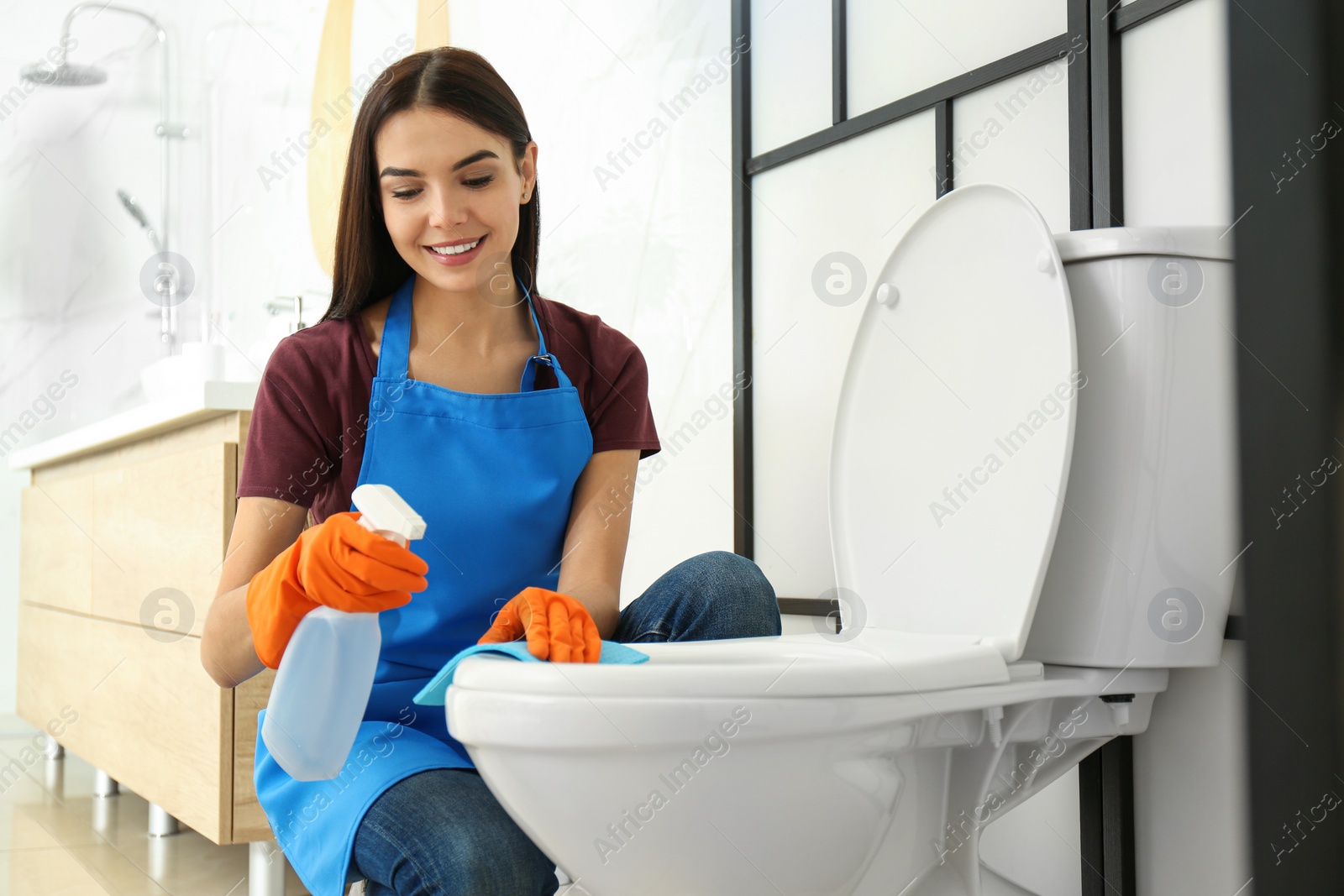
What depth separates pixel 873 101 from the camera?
1.38 meters

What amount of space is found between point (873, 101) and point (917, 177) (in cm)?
15

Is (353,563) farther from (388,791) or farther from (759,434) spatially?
(759,434)

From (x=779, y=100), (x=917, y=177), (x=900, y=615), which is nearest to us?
(x=900, y=615)

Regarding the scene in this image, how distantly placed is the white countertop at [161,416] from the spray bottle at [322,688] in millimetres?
479

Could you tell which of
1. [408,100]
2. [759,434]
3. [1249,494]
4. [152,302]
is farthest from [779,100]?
[152,302]

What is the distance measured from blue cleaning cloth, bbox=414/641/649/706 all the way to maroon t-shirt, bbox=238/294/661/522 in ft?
0.68

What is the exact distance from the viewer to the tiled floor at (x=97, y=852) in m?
1.36

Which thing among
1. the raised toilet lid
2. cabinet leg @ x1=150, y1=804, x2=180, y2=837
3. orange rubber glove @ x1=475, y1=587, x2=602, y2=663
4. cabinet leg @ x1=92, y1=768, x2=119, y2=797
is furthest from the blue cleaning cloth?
cabinet leg @ x1=92, y1=768, x2=119, y2=797

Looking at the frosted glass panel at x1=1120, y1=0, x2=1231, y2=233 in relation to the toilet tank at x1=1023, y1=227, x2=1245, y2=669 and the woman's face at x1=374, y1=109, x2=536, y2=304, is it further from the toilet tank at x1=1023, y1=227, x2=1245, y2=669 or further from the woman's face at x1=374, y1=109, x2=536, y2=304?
the woman's face at x1=374, y1=109, x2=536, y2=304

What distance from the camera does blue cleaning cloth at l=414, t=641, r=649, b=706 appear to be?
2.36 feet

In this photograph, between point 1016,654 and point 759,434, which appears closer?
point 1016,654

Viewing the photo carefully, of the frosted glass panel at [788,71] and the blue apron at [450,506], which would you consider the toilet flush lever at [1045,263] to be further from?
the frosted glass panel at [788,71]

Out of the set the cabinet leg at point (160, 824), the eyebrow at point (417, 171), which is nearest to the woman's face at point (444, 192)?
the eyebrow at point (417, 171)

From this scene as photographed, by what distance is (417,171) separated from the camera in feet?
2.94
